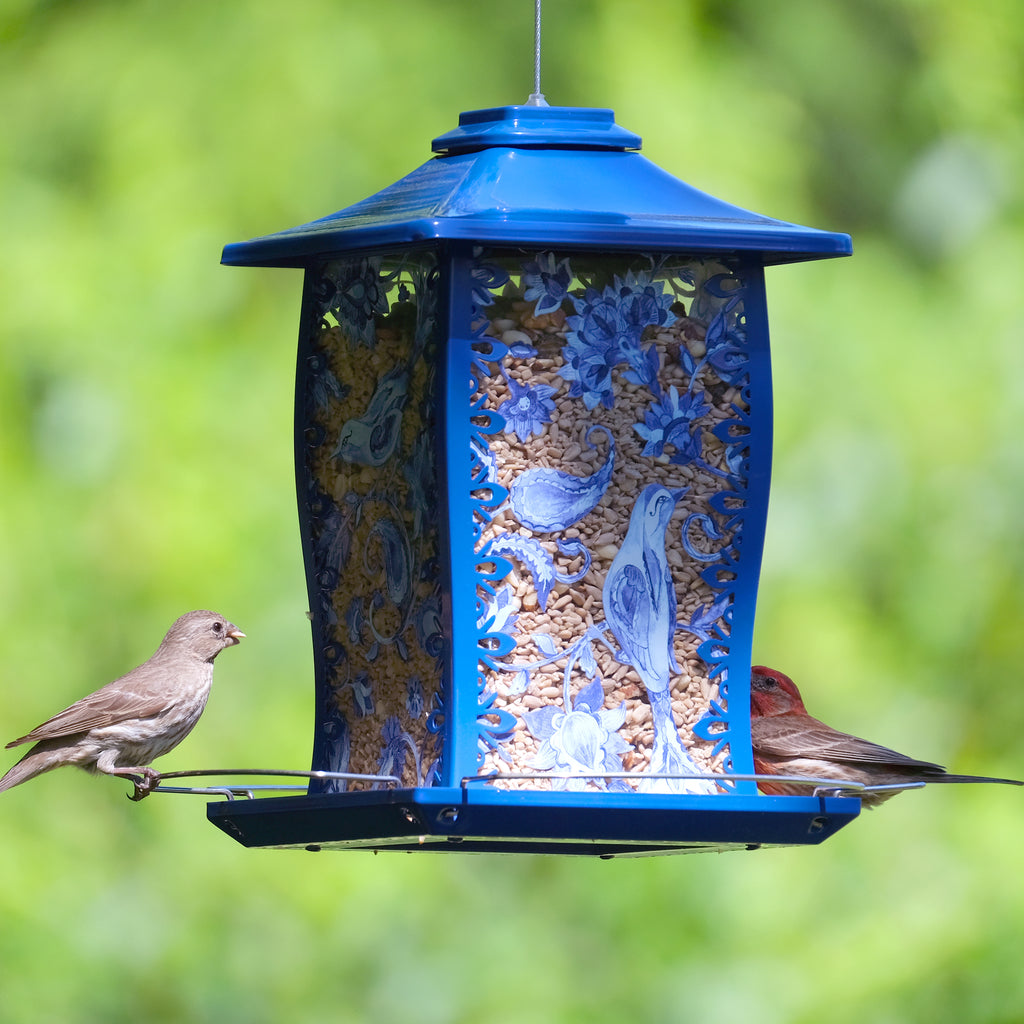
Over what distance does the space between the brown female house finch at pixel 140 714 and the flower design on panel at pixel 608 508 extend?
196 cm

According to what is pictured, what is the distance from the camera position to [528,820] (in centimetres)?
548

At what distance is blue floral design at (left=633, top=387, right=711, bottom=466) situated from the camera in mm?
6059

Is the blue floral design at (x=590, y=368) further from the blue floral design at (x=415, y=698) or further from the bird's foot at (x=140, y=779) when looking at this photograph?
the bird's foot at (x=140, y=779)

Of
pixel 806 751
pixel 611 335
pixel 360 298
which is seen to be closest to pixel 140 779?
pixel 360 298

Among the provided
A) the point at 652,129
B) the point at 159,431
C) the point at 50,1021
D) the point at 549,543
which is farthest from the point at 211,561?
the point at 549,543

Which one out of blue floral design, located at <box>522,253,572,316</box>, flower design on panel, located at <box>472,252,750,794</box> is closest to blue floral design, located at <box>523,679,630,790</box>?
flower design on panel, located at <box>472,252,750,794</box>

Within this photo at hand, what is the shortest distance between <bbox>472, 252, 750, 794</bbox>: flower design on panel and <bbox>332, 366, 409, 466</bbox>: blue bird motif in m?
0.40

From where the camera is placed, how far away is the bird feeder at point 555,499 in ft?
18.8

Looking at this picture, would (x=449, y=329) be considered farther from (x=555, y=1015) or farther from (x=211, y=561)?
(x=555, y=1015)

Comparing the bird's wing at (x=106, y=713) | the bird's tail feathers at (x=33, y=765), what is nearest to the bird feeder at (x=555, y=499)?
the bird's wing at (x=106, y=713)

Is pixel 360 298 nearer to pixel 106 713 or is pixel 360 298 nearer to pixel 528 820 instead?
pixel 528 820

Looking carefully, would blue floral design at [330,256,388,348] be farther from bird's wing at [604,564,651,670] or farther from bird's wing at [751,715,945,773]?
bird's wing at [751,715,945,773]

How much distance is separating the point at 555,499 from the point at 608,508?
162 mm

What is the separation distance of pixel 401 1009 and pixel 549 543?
208 inches
